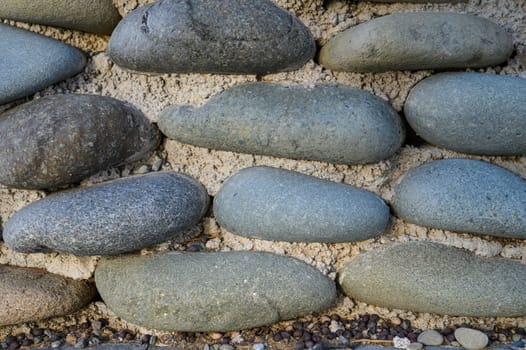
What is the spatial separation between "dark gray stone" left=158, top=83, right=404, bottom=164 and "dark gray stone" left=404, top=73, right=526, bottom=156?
0.07m

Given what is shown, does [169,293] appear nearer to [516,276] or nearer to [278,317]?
[278,317]

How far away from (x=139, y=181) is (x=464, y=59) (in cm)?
76

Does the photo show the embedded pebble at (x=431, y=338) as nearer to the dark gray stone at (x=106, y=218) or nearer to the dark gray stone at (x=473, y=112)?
the dark gray stone at (x=473, y=112)

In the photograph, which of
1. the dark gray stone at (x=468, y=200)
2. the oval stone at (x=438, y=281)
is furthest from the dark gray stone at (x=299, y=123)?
the oval stone at (x=438, y=281)

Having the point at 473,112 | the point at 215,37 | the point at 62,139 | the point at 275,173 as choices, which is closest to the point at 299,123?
the point at 275,173

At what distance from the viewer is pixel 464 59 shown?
1.14 m

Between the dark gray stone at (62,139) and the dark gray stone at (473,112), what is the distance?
2.18 feet

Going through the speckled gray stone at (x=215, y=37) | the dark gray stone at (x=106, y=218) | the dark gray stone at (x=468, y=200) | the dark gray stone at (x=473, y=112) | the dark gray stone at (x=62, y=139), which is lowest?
the dark gray stone at (x=106, y=218)

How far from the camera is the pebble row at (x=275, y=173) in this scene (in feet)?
3.72

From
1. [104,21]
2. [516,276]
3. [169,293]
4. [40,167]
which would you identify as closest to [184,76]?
[104,21]

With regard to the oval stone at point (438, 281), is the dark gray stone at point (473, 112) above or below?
above

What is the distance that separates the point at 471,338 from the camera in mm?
1140

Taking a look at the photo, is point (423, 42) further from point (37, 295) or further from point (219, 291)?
point (37, 295)

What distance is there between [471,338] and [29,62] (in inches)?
45.5
